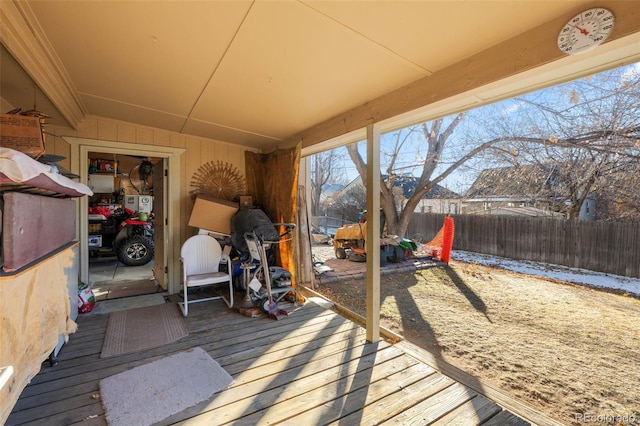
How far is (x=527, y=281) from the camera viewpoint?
5.72m

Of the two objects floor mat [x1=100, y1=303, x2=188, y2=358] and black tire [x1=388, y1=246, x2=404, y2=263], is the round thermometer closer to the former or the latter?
floor mat [x1=100, y1=303, x2=188, y2=358]

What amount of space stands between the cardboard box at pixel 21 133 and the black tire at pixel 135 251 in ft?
15.3

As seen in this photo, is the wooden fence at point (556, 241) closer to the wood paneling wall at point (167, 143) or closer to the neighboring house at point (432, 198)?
the neighboring house at point (432, 198)

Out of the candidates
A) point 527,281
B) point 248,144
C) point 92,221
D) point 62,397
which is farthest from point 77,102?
point 527,281

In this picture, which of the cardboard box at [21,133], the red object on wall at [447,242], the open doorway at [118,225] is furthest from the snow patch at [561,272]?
the cardboard box at [21,133]

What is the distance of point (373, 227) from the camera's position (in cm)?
271

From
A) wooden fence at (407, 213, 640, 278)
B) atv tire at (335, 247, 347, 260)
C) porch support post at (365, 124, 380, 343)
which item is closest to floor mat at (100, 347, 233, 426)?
porch support post at (365, 124, 380, 343)

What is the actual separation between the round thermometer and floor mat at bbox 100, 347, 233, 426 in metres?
3.02

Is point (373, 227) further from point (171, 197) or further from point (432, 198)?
point (432, 198)

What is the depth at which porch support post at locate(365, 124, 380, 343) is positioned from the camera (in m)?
2.70

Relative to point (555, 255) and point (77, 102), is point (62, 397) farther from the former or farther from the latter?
point (555, 255)

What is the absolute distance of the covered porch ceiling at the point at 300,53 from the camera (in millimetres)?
1498

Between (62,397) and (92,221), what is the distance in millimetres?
5708

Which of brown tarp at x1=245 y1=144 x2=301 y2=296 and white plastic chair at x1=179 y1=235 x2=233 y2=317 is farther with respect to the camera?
brown tarp at x1=245 y1=144 x2=301 y2=296
